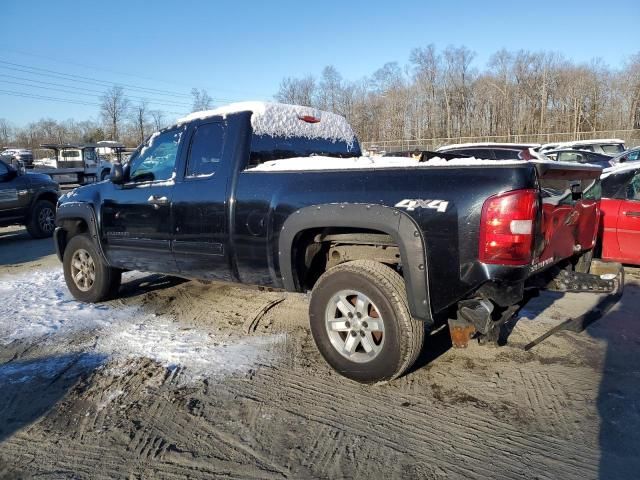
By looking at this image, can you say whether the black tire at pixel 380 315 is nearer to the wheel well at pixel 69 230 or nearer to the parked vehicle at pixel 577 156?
the wheel well at pixel 69 230

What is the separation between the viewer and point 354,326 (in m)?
3.51

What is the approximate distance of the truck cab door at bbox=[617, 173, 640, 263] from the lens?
5734mm

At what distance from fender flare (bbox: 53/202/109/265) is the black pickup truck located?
104mm

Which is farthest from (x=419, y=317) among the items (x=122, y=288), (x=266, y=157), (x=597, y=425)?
(x=122, y=288)

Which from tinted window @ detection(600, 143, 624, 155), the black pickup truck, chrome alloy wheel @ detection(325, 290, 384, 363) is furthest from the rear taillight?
tinted window @ detection(600, 143, 624, 155)

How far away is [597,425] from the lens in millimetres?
2955

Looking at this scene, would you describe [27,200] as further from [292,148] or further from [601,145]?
[601,145]

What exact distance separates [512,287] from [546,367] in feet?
3.77

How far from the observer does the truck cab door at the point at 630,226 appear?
5.73 m

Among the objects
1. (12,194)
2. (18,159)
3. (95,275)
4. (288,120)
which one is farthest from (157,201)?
(18,159)

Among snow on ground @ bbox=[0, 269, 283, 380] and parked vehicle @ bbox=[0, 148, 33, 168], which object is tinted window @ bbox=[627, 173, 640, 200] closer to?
snow on ground @ bbox=[0, 269, 283, 380]

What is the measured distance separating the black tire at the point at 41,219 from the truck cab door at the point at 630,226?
11.0 meters

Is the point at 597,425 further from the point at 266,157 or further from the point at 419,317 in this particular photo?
the point at 266,157

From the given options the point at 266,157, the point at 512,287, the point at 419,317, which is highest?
the point at 266,157
